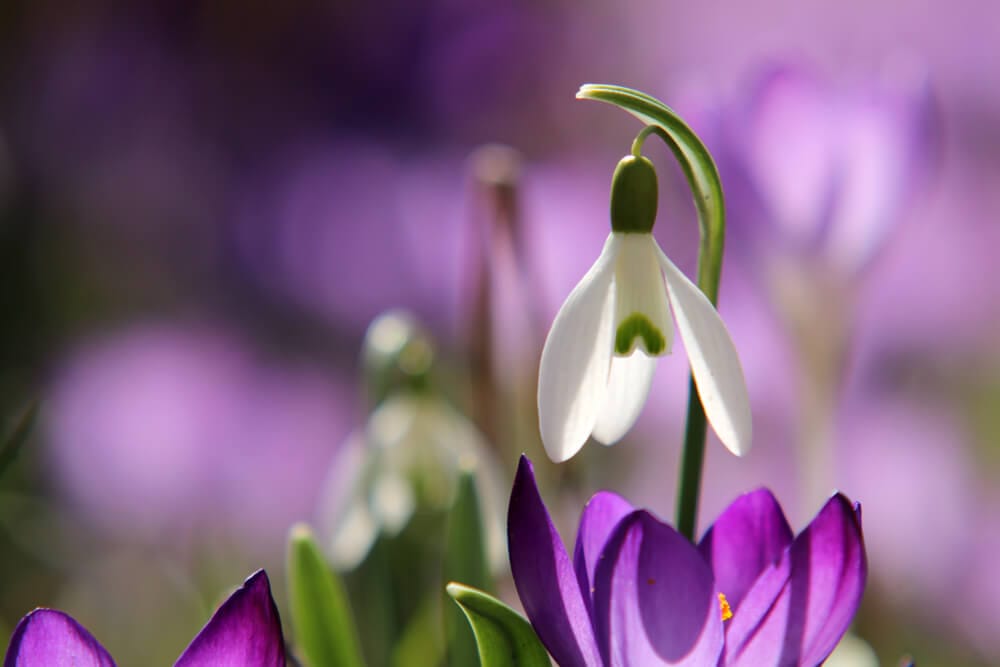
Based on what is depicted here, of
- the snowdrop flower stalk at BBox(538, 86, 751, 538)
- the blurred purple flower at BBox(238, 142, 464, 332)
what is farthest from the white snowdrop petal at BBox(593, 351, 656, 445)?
the blurred purple flower at BBox(238, 142, 464, 332)

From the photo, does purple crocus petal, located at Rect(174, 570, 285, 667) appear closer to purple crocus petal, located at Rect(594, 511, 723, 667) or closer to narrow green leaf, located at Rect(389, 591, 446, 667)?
purple crocus petal, located at Rect(594, 511, 723, 667)

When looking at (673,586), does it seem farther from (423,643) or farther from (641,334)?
(423,643)

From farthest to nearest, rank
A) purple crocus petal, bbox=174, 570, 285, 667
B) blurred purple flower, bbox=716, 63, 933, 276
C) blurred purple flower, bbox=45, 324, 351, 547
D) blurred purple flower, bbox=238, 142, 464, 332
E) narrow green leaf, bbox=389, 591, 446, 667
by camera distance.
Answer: blurred purple flower, bbox=238, 142, 464, 332 < blurred purple flower, bbox=45, 324, 351, 547 < blurred purple flower, bbox=716, 63, 933, 276 < narrow green leaf, bbox=389, 591, 446, 667 < purple crocus petal, bbox=174, 570, 285, 667

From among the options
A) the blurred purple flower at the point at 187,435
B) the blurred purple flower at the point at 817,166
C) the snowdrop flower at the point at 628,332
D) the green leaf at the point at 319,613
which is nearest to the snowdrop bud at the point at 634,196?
the snowdrop flower at the point at 628,332

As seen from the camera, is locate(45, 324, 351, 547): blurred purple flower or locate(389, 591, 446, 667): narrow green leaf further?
locate(45, 324, 351, 547): blurred purple flower

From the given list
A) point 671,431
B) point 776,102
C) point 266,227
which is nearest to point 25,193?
point 266,227

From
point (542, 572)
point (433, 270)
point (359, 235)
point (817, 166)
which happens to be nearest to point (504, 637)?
point (542, 572)

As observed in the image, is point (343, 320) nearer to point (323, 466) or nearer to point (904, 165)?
point (323, 466)
